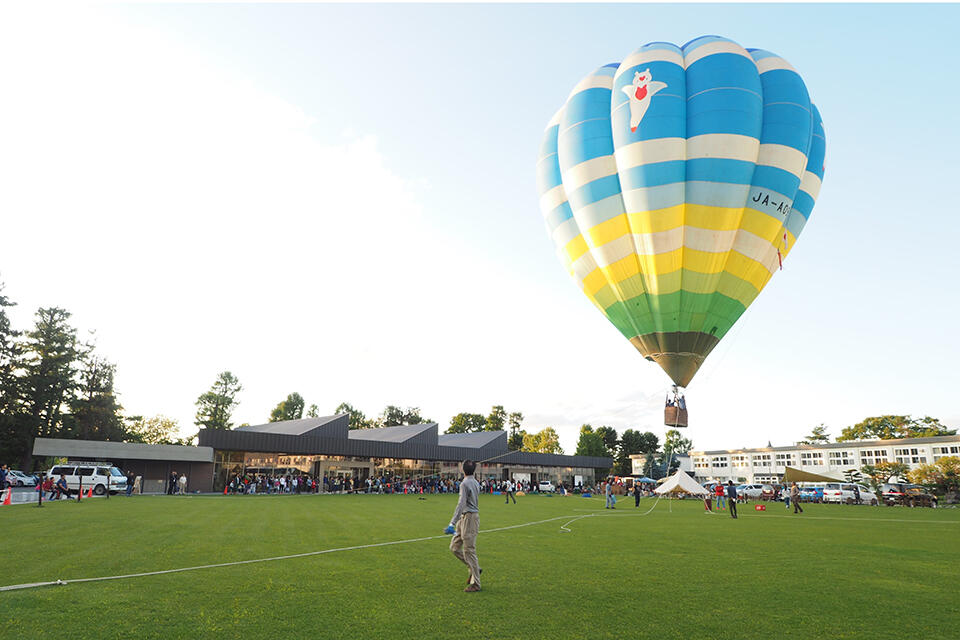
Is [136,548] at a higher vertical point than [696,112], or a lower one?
lower

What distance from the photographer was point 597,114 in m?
18.0

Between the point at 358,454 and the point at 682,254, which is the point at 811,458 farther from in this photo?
the point at 682,254

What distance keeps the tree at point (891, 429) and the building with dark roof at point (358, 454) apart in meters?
48.9

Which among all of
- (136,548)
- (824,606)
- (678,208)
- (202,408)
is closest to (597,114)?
(678,208)

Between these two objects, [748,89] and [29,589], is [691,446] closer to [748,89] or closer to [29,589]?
[748,89]

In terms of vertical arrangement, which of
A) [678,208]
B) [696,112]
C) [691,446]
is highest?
[696,112]

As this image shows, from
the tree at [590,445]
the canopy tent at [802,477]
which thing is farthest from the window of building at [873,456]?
the canopy tent at [802,477]

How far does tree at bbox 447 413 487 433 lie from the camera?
103m

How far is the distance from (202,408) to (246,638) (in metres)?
87.3

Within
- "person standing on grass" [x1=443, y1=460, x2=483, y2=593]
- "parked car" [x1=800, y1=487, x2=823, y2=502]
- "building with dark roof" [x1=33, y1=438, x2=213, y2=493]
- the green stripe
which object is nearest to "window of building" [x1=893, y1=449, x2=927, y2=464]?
"parked car" [x1=800, y1=487, x2=823, y2=502]

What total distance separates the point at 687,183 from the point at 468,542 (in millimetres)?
13067

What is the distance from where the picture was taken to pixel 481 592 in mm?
6859

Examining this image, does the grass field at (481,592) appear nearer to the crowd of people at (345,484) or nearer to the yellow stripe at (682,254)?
the yellow stripe at (682,254)

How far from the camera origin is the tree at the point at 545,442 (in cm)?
8656
